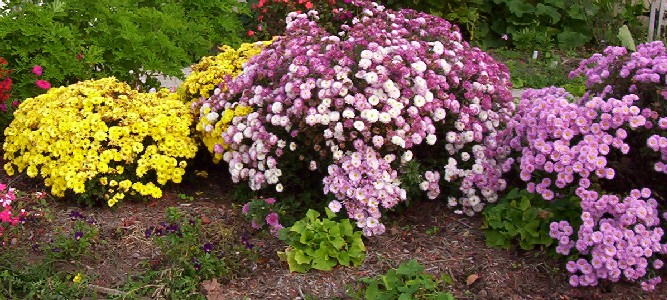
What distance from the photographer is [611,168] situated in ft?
11.4

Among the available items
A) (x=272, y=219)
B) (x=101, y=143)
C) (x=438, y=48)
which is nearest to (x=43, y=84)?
(x=101, y=143)

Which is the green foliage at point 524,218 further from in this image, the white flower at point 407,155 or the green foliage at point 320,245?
the green foliage at point 320,245

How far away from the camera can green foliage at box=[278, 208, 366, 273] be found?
144 inches

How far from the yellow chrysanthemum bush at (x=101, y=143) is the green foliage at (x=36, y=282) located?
557 millimetres

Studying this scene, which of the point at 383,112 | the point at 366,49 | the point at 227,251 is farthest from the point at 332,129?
the point at 227,251

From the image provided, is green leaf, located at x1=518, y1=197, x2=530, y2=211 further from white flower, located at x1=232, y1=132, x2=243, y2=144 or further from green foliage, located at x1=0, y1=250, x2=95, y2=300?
green foliage, located at x1=0, y1=250, x2=95, y2=300

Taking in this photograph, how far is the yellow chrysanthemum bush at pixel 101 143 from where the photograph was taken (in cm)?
425

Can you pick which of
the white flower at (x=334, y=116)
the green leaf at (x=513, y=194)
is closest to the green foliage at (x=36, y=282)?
the white flower at (x=334, y=116)

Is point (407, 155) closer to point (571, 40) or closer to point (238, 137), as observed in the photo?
point (238, 137)

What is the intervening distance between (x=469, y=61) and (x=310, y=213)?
128 centimetres

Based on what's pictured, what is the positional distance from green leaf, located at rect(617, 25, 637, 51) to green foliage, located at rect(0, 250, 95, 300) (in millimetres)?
5613

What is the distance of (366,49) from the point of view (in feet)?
13.4

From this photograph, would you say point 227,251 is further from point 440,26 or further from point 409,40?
point 440,26

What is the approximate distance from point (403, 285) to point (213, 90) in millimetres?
1884
